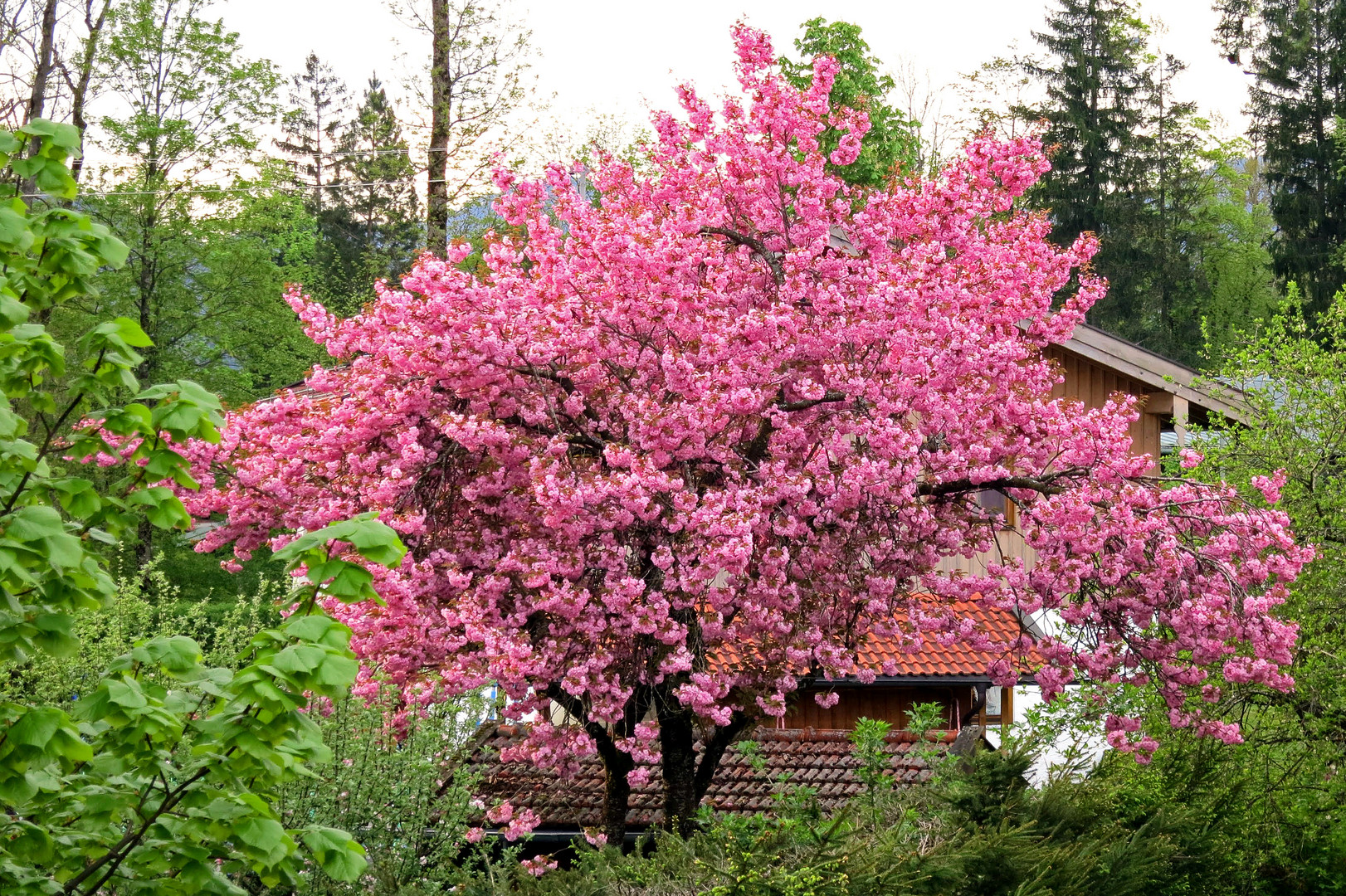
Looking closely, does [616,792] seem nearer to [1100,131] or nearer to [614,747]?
[614,747]

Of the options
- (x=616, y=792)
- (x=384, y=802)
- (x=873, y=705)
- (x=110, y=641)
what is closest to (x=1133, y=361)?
(x=873, y=705)

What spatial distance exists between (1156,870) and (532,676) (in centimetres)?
423

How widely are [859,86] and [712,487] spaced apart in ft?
75.7

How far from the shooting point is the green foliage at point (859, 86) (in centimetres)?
3083

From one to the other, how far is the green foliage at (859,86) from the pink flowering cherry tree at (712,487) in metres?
19.9

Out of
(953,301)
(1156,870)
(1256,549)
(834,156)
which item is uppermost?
(834,156)

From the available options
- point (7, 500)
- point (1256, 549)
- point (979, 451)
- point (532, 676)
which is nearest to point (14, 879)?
→ point (7, 500)

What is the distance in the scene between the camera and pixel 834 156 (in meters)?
11.8

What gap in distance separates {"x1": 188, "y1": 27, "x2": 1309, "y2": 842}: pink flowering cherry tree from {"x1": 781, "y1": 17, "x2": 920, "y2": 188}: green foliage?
19.9 m

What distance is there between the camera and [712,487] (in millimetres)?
10492

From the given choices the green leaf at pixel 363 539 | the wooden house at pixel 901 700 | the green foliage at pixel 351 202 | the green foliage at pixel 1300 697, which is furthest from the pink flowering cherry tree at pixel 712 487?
the green foliage at pixel 351 202

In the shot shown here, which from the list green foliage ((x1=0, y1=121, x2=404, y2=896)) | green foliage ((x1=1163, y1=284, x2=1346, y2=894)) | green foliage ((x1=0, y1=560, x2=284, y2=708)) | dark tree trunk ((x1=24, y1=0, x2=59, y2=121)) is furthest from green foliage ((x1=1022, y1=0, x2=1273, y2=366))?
green foliage ((x1=0, y1=121, x2=404, y2=896))

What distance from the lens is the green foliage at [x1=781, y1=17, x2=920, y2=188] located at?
30833 mm

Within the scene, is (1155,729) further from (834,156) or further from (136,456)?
(136,456)
